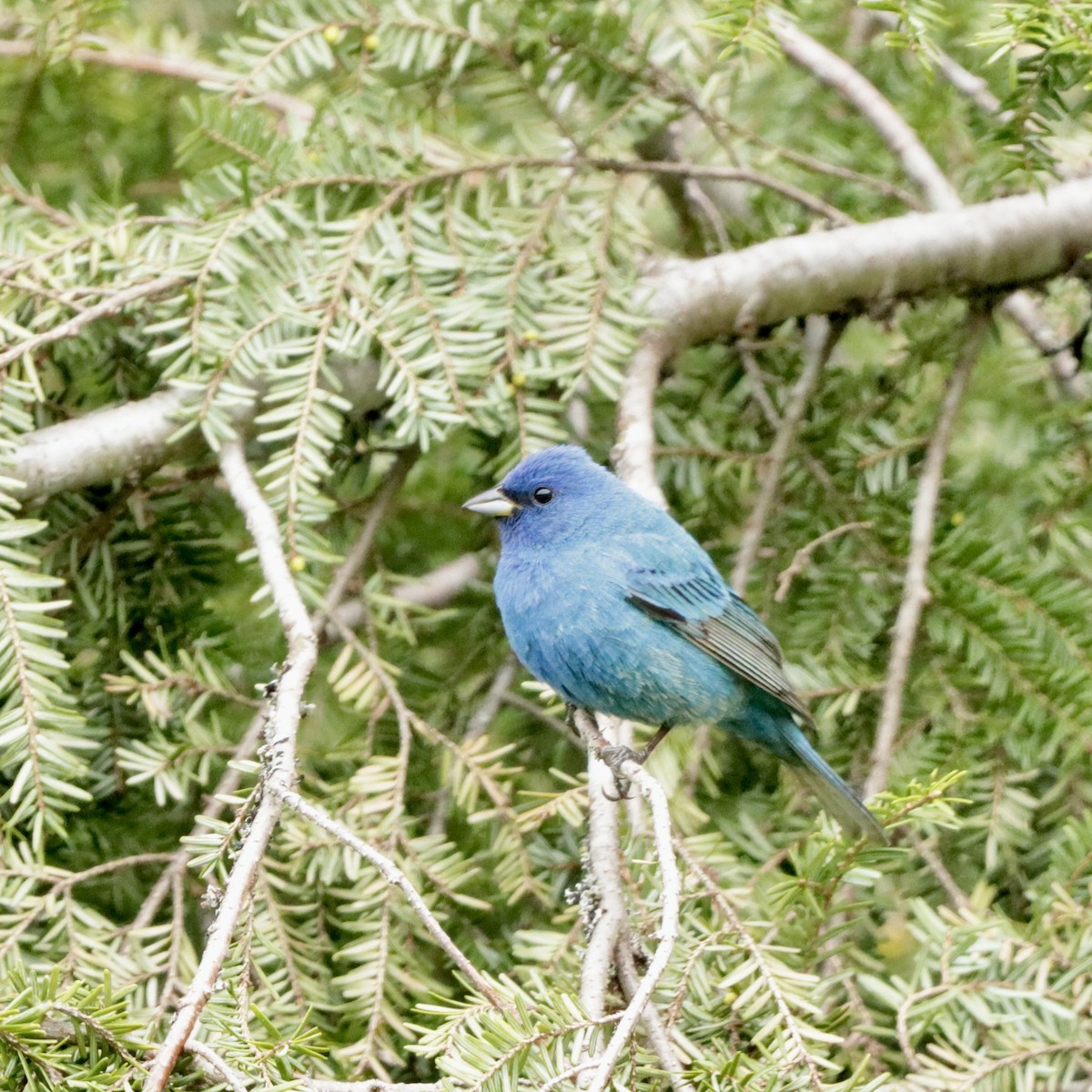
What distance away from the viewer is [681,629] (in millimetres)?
3348

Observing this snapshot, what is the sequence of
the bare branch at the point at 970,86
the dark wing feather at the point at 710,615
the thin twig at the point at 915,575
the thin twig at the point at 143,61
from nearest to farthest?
1. the thin twig at the point at 915,575
2. the dark wing feather at the point at 710,615
3. the thin twig at the point at 143,61
4. the bare branch at the point at 970,86

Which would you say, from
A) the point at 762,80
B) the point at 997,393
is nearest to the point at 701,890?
the point at 997,393

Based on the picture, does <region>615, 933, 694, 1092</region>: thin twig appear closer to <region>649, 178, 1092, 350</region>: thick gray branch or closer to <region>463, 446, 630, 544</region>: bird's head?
<region>463, 446, 630, 544</region>: bird's head

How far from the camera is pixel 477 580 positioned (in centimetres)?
385

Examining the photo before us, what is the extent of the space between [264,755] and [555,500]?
4.96 ft

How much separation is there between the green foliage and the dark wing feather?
4.7 inches

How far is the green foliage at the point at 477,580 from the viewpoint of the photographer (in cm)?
232

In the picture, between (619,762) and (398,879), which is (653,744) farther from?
(398,879)

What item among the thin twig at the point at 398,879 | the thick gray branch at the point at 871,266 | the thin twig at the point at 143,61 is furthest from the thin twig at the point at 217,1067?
the thin twig at the point at 143,61

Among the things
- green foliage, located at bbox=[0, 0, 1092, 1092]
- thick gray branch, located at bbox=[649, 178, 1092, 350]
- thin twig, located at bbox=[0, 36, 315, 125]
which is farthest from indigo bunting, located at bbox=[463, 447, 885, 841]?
thin twig, located at bbox=[0, 36, 315, 125]

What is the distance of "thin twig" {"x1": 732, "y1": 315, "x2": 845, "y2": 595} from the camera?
3.32 m

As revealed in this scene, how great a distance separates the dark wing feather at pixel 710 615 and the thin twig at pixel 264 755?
1.06 meters

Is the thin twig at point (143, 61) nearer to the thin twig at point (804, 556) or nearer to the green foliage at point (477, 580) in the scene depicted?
the green foliage at point (477, 580)

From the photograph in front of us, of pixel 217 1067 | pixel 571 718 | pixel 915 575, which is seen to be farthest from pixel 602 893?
pixel 915 575
